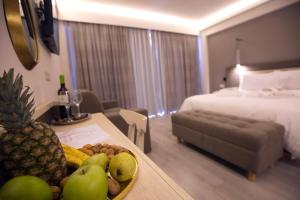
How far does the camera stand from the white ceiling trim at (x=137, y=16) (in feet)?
10.3

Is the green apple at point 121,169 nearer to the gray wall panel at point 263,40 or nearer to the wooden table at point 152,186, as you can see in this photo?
the wooden table at point 152,186

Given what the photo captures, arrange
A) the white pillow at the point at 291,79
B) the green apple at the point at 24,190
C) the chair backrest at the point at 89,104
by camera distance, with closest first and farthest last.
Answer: the green apple at the point at 24,190 → the chair backrest at the point at 89,104 → the white pillow at the point at 291,79

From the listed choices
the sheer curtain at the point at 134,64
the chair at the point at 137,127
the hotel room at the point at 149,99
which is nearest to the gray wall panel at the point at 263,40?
the hotel room at the point at 149,99

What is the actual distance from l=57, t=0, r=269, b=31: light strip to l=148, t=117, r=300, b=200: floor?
124 inches

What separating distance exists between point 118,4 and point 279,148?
3646mm

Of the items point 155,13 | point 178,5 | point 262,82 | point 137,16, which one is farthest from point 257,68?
point 137,16

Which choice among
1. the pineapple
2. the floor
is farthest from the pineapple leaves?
the floor

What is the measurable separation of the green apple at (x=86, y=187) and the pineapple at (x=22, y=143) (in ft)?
0.44

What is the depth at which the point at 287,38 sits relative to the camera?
3047mm

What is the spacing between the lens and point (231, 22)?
3.89 metres

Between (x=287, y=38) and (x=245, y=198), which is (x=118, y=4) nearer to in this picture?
(x=287, y=38)

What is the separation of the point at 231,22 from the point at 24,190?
188 inches

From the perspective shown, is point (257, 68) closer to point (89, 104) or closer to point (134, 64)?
point (134, 64)

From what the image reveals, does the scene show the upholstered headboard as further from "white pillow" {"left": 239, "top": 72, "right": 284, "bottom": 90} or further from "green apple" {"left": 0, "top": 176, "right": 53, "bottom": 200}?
"green apple" {"left": 0, "top": 176, "right": 53, "bottom": 200}
